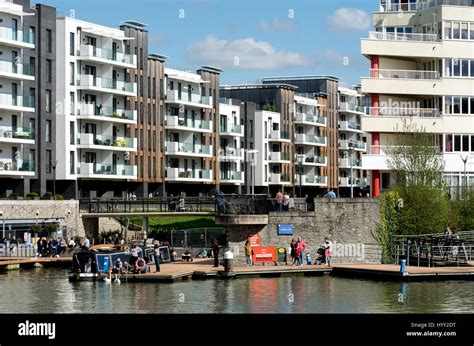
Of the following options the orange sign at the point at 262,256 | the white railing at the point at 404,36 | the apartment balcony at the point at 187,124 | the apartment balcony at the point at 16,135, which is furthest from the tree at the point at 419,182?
the apartment balcony at the point at 187,124

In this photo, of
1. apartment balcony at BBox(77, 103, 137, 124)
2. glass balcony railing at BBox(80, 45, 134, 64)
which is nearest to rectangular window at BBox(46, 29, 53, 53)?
glass balcony railing at BBox(80, 45, 134, 64)

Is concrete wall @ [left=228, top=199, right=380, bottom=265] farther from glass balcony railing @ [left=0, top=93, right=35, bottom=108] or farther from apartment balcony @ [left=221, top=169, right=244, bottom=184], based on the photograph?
apartment balcony @ [left=221, top=169, right=244, bottom=184]

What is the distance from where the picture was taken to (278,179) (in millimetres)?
132250

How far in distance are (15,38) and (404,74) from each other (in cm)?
3451

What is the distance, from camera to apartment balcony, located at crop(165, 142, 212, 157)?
10931 cm

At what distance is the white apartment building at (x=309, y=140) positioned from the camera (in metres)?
137

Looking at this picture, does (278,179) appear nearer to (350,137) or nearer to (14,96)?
(350,137)

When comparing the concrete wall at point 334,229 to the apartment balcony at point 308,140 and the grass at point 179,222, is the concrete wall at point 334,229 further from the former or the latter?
the apartment balcony at point 308,140

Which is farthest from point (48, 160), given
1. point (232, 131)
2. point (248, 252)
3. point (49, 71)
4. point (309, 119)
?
point (309, 119)

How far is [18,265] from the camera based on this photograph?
213 feet

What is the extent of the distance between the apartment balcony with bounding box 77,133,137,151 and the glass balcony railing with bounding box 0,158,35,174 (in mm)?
8315

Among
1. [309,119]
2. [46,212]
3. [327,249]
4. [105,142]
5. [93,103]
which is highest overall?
[309,119]
